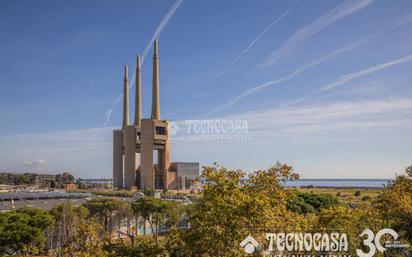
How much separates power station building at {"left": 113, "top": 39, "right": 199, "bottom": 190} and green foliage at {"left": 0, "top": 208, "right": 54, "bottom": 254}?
212 feet

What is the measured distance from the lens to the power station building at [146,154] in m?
96.2

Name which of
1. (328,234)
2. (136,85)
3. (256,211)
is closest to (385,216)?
(328,234)

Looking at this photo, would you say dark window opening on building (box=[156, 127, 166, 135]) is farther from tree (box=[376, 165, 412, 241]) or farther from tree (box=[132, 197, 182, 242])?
tree (box=[376, 165, 412, 241])

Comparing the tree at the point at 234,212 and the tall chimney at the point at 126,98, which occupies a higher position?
the tall chimney at the point at 126,98

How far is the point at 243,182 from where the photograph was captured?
14.0 m

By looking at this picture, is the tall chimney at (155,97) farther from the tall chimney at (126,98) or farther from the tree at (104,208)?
the tree at (104,208)

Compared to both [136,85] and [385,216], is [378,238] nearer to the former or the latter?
[385,216]

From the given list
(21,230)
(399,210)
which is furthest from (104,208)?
(399,210)

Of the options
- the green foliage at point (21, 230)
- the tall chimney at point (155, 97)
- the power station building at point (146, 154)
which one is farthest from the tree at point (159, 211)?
the tall chimney at point (155, 97)

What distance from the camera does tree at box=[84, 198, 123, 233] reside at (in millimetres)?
42094

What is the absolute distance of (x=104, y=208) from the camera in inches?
1665

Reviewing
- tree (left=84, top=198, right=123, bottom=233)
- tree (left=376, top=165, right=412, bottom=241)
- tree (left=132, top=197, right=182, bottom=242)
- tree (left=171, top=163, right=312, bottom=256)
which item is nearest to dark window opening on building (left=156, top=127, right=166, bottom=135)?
tree (left=84, top=198, right=123, bottom=233)

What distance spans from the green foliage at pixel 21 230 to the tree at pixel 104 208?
1044cm

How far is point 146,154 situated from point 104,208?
2124 inches
